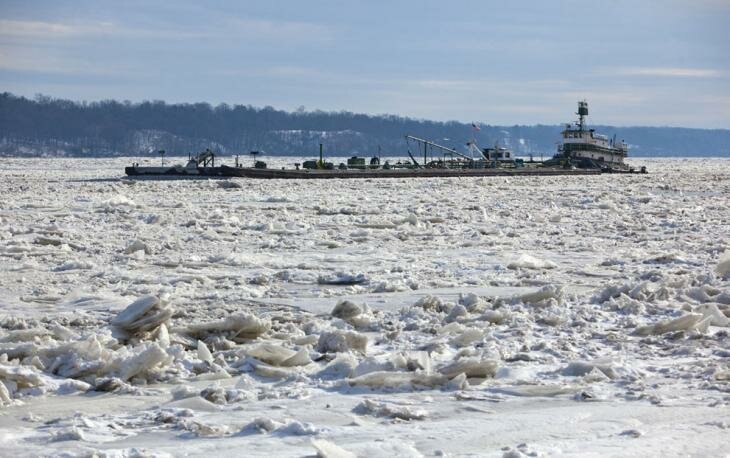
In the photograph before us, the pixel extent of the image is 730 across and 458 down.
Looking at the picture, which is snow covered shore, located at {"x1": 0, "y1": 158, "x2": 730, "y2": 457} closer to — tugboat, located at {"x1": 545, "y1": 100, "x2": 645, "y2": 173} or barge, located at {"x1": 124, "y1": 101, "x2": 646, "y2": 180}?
barge, located at {"x1": 124, "y1": 101, "x2": 646, "y2": 180}

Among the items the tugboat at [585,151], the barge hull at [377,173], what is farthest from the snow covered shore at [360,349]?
the tugboat at [585,151]

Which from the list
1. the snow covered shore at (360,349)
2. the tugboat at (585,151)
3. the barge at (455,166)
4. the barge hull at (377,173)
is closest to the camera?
the snow covered shore at (360,349)

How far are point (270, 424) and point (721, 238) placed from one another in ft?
37.5

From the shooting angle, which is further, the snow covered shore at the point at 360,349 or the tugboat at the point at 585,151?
the tugboat at the point at 585,151

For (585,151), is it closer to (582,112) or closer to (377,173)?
(582,112)

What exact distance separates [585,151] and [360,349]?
64675 millimetres

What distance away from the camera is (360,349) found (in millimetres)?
6680

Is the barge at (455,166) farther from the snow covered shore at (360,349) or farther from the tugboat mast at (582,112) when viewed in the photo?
the snow covered shore at (360,349)

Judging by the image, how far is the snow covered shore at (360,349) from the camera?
4.87 metres

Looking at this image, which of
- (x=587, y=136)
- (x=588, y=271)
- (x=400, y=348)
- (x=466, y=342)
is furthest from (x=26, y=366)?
(x=587, y=136)

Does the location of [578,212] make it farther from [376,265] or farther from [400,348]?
[400,348]

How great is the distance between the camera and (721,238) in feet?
48.6

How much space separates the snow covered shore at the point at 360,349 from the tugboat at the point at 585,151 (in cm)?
5550

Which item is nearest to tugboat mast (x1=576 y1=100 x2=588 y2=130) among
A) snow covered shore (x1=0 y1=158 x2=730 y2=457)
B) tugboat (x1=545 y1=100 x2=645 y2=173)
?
tugboat (x1=545 y1=100 x2=645 y2=173)
